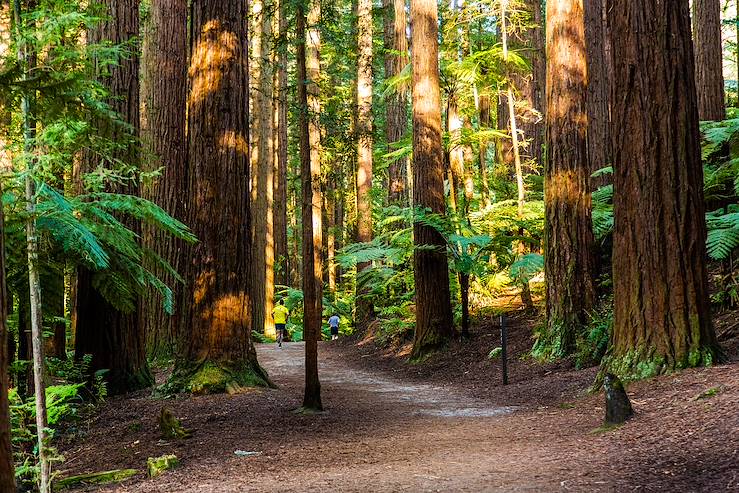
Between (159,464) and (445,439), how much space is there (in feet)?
8.83

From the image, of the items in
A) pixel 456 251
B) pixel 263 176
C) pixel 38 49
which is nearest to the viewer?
pixel 38 49

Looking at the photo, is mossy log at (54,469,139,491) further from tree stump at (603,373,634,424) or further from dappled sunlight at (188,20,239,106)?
dappled sunlight at (188,20,239,106)

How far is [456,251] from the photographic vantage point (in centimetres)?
1300

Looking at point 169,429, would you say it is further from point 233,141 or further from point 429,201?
point 429,201

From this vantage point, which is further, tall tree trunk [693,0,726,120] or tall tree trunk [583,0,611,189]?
tall tree trunk [583,0,611,189]

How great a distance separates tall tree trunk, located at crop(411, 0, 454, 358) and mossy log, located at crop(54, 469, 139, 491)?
883cm

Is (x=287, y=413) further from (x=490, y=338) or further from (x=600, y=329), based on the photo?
(x=490, y=338)

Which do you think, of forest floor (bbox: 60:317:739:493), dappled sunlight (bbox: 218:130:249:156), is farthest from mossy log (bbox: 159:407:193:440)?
dappled sunlight (bbox: 218:130:249:156)

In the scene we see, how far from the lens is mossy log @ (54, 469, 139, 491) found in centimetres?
543

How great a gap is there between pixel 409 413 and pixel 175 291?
5.68 m

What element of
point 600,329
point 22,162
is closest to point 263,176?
point 600,329

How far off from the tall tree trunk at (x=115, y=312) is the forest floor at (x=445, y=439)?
0.55m

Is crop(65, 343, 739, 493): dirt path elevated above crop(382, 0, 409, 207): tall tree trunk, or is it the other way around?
crop(382, 0, 409, 207): tall tree trunk

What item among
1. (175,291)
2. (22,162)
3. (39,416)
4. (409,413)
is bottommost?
(409,413)
